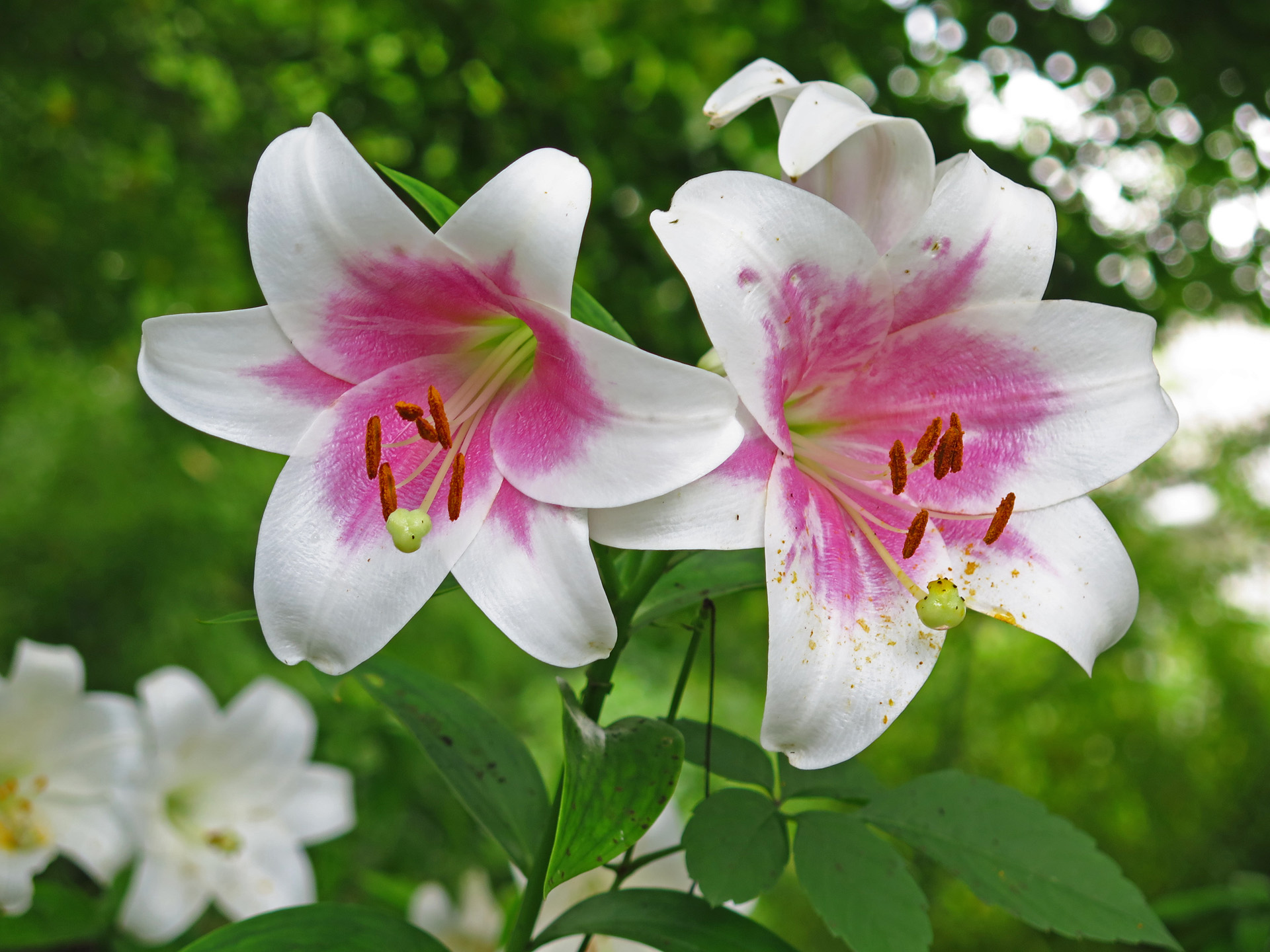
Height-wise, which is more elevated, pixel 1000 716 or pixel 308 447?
pixel 308 447

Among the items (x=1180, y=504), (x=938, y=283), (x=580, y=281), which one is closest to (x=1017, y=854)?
(x=938, y=283)

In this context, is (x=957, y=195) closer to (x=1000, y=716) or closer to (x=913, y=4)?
(x=913, y=4)

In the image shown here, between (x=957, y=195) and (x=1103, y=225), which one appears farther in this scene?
(x=1103, y=225)

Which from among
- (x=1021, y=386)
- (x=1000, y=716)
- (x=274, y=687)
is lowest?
(x=1000, y=716)

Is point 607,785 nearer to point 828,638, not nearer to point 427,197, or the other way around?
point 828,638

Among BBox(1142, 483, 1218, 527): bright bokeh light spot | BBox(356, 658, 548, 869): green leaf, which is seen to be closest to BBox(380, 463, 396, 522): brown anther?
BBox(356, 658, 548, 869): green leaf

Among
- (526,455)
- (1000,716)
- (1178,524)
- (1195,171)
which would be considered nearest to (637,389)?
(526,455)

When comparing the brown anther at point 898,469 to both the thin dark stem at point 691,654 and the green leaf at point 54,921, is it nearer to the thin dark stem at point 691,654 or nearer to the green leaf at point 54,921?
the thin dark stem at point 691,654

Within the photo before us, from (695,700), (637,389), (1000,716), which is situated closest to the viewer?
(637,389)
